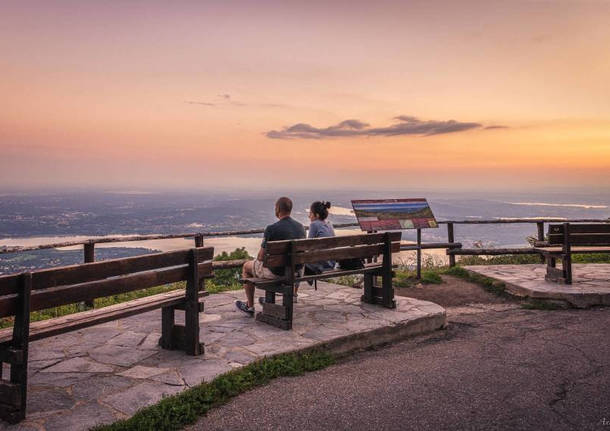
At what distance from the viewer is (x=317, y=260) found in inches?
234

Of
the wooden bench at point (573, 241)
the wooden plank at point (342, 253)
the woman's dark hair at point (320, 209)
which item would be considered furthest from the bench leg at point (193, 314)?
the wooden bench at point (573, 241)

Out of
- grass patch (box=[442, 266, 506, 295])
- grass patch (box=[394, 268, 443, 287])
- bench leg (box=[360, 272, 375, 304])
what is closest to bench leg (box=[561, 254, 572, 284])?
grass patch (box=[442, 266, 506, 295])

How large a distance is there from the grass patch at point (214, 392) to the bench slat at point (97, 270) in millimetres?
1130

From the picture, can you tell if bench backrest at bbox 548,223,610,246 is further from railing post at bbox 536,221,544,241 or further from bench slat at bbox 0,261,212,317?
bench slat at bbox 0,261,212,317

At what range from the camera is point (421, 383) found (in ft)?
13.3

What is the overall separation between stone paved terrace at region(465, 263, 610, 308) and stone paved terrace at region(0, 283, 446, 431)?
233cm

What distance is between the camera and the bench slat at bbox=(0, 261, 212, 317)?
11.1 feet

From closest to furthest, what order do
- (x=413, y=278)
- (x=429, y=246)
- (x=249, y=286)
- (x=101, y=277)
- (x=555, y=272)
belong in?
(x=101, y=277) → (x=249, y=286) → (x=555, y=272) → (x=413, y=278) → (x=429, y=246)

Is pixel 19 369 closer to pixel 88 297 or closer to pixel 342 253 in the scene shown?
pixel 88 297

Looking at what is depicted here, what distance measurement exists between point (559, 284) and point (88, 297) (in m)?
7.62

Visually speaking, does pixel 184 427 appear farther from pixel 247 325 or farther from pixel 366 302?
pixel 366 302

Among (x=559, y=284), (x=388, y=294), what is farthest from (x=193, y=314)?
(x=559, y=284)

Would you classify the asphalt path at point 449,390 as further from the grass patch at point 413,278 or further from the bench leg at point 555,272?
the grass patch at point 413,278

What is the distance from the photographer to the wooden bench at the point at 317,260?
5.54 m
